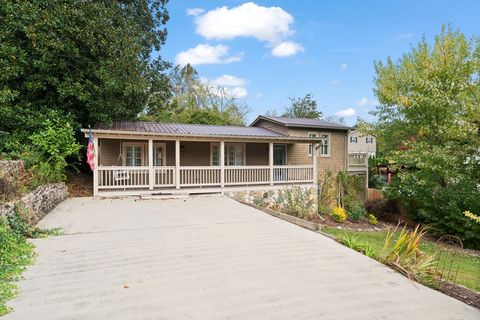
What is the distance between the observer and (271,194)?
44.8ft

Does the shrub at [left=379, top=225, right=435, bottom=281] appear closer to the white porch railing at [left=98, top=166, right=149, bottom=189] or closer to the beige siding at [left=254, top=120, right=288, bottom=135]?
the white porch railing at [left=98, top=166, right=149, bottom=189]

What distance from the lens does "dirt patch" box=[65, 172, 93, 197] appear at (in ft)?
39.1

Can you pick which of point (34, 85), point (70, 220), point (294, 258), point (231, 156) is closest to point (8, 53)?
point (34, 85)

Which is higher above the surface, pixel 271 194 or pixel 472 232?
pixel 271 194

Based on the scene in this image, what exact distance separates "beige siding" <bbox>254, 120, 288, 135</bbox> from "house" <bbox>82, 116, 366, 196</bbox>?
6 centimetres

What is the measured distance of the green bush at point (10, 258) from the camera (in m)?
3.60

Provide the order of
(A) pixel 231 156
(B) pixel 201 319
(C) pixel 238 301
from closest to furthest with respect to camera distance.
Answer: (B) pixel 201 319 → (C) pixel 238 301 → (A) pixel 231 156

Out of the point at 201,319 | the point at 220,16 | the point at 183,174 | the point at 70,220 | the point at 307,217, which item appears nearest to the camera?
the point at 201,319

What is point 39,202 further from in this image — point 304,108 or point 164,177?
point 304,108

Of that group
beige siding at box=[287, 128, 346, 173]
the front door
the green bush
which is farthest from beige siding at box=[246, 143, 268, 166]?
the green bush

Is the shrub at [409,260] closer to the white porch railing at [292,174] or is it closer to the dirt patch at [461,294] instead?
the dirt patch at [461,294]

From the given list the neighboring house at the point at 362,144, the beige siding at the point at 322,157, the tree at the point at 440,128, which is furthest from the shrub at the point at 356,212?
the neighboring house at the point at 362,144

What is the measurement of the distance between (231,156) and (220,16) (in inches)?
416

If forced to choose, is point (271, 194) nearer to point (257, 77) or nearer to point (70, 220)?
point (70, 220)
